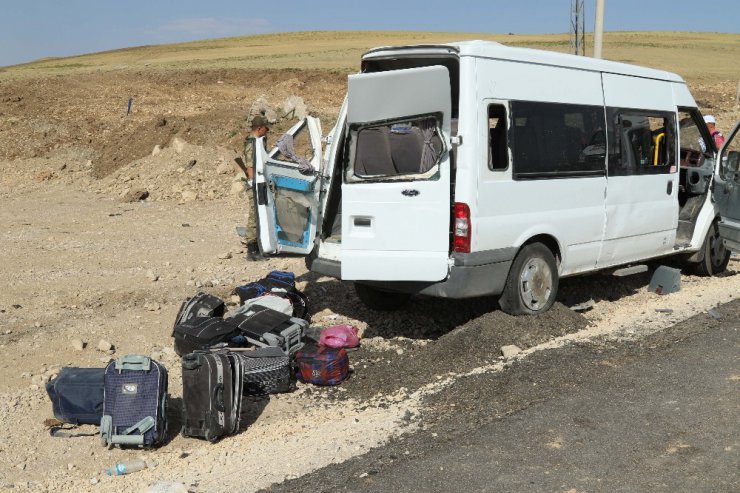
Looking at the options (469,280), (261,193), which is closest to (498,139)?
(469,280)

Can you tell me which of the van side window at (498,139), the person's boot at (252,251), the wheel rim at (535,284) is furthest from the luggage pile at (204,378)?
the person's boot at (252,251)

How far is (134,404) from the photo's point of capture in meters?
5.54

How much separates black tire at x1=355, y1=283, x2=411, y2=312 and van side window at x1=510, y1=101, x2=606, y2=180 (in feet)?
6.64

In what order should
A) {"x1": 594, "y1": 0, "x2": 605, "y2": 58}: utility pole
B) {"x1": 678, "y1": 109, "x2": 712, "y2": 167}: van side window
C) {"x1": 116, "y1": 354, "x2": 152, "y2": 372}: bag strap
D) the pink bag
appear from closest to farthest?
{"x1": 116, "y1": 354, "x2": 152, "y2": 372}: bag strap, the pink bag, {"x1": 678, "y1": 109, "x2": 712, "y2": 167}: van side window, {"x1": 594, "y1": 0, "x2": 605, "y2": 58}: utility pole

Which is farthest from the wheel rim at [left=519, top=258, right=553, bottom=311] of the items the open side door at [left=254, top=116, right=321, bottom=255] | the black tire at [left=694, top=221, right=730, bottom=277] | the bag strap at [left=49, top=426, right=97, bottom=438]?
the bag strap at [left=49, top=426, right=97, bottom=438]

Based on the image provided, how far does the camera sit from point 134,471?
5.13 metres

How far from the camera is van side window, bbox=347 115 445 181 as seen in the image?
22.4ft

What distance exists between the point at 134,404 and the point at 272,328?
1638mm

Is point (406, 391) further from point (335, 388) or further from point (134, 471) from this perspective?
point (134, 471)

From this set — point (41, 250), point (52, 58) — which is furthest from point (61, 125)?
point (52, 58)

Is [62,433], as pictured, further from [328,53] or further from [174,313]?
[328,53]

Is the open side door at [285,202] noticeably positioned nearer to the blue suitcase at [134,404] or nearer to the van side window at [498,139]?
the van side window at [498,139]

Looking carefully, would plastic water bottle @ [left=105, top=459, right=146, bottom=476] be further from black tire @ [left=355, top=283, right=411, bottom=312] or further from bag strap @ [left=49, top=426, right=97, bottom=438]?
black tire @ [left=355, top=283, right=411, bottom=312]

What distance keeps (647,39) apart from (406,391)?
6591cm
